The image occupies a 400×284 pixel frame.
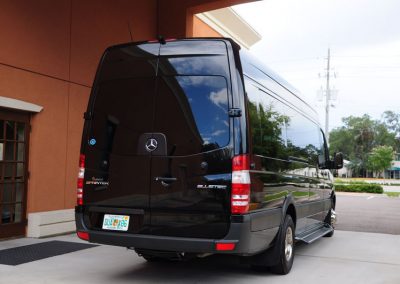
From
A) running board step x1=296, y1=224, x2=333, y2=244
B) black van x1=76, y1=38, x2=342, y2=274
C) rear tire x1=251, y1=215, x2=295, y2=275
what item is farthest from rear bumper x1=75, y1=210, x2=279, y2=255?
running board step x1=296, y1=224, x2=333, y2=244

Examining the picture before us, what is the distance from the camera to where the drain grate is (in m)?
6.42

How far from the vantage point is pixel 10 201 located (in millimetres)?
7805

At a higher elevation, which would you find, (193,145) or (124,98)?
(124,98)

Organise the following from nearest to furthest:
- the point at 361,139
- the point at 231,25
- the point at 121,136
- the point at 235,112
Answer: the point at 235,112 → the point at 121,136 → the point at 231,25 → the point at 361,139

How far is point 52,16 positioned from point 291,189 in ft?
16.6

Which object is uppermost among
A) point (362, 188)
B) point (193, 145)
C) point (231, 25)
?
point (231, 25)

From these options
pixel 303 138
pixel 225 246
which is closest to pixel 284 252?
pixel 225 246

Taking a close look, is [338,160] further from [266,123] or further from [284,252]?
[266,123]

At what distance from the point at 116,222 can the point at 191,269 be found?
1.49 meters

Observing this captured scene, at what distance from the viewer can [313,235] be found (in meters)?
7.48

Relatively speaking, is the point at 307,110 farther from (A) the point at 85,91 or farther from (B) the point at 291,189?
(A) the point at 85,91

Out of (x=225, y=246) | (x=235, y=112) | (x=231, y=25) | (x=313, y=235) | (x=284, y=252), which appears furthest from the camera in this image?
(x=231, y=25)

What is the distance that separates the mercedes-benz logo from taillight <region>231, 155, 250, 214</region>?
839mm

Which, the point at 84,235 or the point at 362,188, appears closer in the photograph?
the point at 84,235
